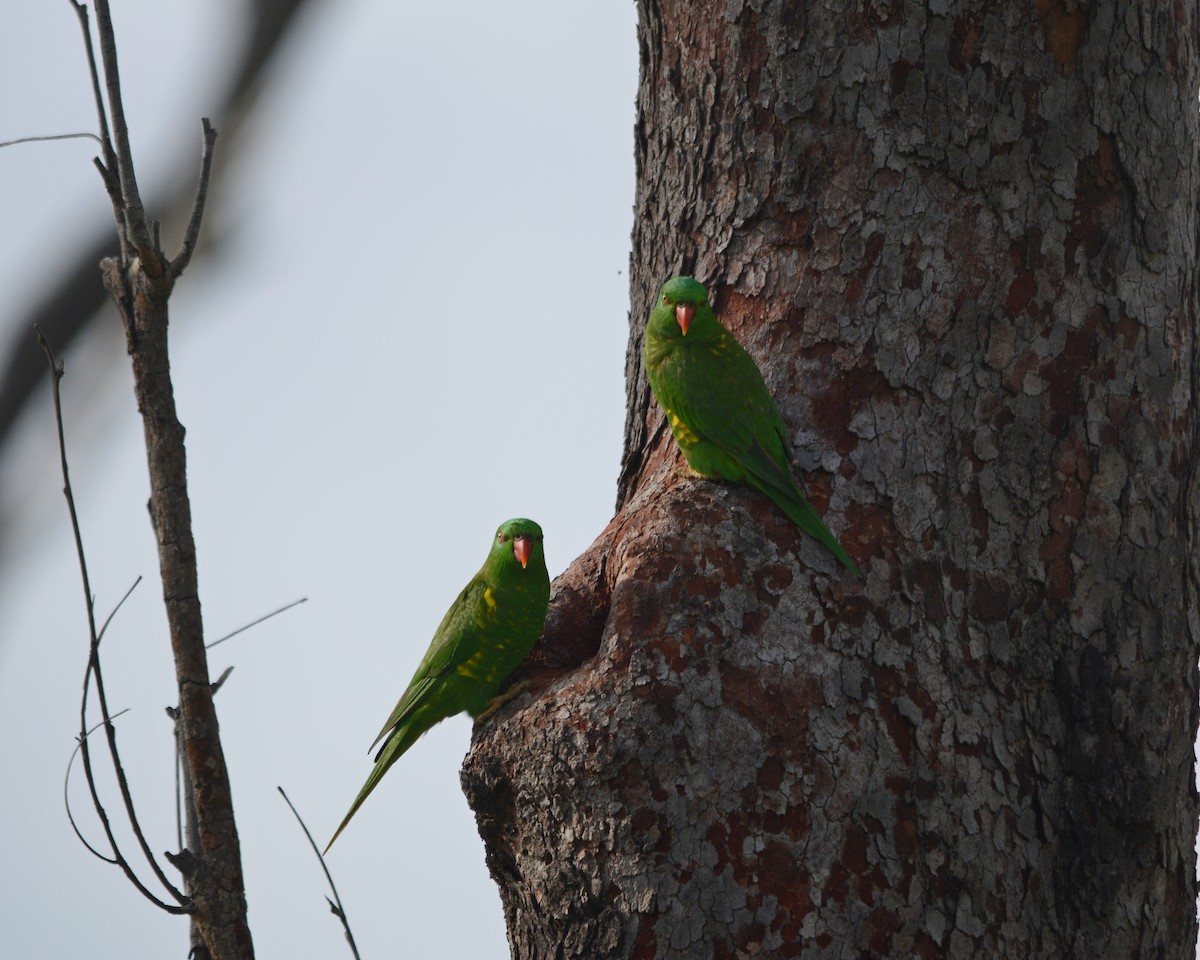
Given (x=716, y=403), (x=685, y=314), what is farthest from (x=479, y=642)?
(x=685, y=314)

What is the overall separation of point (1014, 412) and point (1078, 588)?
1.49ft

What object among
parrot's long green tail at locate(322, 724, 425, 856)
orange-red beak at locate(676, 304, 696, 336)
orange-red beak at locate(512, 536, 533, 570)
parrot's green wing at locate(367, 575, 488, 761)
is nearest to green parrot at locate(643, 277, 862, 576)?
orange-red beak at locate(676, 304, 696, 336)

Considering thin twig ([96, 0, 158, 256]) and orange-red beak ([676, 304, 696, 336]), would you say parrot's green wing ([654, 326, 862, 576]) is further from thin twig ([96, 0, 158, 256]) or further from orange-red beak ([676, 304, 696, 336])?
thin twig ([96, 0, 158, 256])

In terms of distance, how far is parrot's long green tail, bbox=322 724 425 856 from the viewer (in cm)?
329

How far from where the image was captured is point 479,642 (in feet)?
10.5

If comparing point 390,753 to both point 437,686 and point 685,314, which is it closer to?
point 437,686

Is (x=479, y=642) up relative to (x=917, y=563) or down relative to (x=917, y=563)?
up

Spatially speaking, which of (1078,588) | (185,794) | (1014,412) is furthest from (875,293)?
(185,794)

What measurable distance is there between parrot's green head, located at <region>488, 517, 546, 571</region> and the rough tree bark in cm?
19

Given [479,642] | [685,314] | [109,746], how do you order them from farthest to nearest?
[479,642] < [685,314] < [109,746]

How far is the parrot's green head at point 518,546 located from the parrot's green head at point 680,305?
0.71 metres

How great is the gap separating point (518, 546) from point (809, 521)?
92cm

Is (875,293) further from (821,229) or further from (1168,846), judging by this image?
(1168,846)

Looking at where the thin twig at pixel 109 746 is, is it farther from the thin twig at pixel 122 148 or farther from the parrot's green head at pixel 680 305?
the parrot's green head at pixel 680 305
